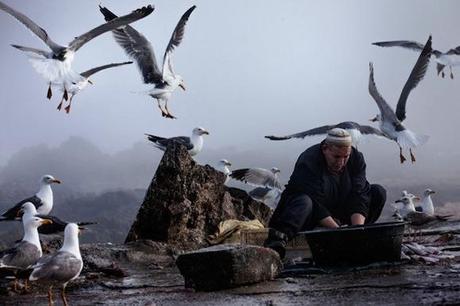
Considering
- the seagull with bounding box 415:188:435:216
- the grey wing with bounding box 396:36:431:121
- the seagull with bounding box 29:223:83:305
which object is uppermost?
the grey wing with bounding box 396:36:431:121

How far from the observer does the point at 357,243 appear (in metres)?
5.13

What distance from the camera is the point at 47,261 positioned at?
4969 mm

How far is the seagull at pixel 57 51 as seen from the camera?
11820mm

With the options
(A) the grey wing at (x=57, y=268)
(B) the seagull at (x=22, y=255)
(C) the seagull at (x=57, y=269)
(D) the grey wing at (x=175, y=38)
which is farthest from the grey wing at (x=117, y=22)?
(A) the grey wing at (x=57, y=268)

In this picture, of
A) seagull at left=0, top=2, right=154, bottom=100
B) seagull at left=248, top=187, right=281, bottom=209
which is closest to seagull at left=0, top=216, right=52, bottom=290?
seagull at left=0, top=2, right=154, bottom=100

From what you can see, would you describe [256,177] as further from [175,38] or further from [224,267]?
[224,267]

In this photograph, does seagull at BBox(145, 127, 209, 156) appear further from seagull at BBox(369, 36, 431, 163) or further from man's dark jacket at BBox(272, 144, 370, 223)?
man's dark jacket at BBox(272, 144, 370, 223)

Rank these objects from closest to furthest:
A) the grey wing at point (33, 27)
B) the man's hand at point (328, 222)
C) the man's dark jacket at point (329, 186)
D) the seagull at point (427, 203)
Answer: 1. the man's hand at point (328, 222)
2. the man's dark jacket at point (329, 186)
3. the grey wing at point (33, 27)
4. the seagull at point (427, 203)

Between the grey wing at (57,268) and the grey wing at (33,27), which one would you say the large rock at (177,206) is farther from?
the grey wing at (33,27)

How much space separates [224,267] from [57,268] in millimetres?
1270

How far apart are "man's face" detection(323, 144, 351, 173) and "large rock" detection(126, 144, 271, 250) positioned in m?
3.44

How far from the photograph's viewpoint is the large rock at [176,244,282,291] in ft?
15.9

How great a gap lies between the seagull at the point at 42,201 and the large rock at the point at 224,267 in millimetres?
5325

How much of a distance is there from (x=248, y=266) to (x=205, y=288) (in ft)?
1.23
